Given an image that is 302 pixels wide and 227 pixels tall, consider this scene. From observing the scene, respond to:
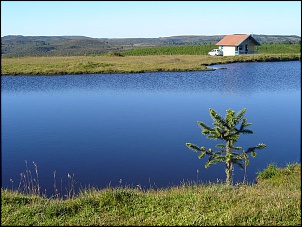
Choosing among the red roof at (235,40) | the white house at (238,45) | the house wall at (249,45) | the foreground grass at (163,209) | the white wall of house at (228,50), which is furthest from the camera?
the house wall at (249,45)

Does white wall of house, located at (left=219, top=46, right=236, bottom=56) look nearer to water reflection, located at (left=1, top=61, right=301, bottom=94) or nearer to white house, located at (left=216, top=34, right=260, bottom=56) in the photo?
white house, located at (left=216, top=34, right=260, bottom=56)

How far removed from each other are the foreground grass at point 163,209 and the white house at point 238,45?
65.7 m

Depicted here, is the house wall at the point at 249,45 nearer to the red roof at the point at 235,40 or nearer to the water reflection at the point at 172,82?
the red roof at the point at 235,40

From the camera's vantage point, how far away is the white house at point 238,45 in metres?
71.2

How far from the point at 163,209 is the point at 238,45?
219 feet

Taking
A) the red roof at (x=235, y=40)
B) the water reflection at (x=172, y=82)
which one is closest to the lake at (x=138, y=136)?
the water reflection at (x=172, y=82)

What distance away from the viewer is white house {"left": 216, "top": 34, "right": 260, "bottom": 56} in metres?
71.2

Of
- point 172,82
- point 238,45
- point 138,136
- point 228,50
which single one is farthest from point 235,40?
point 138,136

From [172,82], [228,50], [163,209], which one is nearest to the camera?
[163,209]

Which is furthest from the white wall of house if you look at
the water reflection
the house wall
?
the water reflection

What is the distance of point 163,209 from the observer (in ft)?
24.1

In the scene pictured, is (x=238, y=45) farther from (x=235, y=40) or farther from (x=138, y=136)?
(x=138, y=136)

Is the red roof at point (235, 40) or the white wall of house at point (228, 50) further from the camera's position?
the white wall of house at point (228, 50)

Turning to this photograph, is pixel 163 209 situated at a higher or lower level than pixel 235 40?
lower
